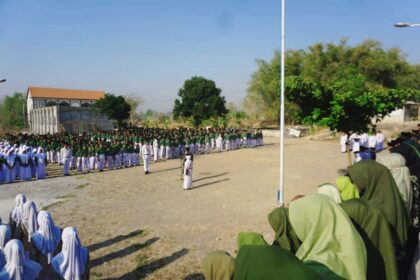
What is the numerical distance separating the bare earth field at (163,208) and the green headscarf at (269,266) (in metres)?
4.68

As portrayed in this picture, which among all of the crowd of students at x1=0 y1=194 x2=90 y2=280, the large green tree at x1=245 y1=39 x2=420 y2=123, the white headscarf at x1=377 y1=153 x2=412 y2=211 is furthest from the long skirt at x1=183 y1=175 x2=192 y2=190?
the large green tree at x1=245 y1=39 x2=420 y2=123

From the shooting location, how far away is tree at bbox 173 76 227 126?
138ft

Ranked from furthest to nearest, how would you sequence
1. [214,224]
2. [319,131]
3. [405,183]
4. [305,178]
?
[319,131], [305,178], [214,224], [405,183]

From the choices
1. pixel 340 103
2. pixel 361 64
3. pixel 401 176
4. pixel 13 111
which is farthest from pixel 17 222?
pixel 13 111

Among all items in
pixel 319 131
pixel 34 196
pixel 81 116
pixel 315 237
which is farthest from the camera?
pixel 81 116

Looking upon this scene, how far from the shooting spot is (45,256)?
4961mm

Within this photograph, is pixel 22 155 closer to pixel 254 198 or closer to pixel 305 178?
pixel 254 198

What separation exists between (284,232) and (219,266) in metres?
0.69

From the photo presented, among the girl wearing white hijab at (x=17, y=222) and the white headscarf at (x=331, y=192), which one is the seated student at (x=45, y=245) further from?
the white headscarf at (x=331, y=192)

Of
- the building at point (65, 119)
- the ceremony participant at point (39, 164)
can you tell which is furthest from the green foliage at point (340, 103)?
the building at point (65, 119)

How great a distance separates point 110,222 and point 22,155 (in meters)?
8.65

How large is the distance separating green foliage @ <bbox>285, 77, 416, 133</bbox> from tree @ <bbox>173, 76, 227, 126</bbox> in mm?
31225

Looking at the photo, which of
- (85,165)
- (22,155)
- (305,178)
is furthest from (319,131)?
(22,155)

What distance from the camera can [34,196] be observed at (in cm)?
1217
